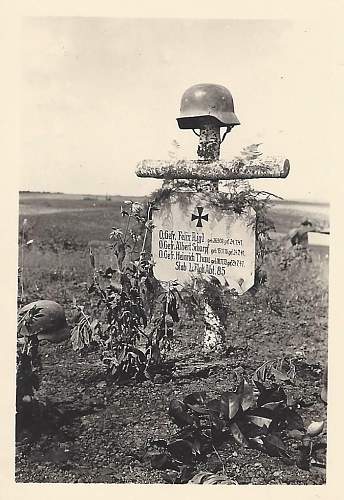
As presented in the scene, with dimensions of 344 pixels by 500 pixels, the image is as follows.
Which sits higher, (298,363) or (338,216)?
(338,216)

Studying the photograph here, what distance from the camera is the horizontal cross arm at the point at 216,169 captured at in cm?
329

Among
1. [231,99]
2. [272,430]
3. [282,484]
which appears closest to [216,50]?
[231,99]

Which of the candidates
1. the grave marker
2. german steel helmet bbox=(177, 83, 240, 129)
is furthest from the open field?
german steel helmet bbox=(177, 83, 240, 129)

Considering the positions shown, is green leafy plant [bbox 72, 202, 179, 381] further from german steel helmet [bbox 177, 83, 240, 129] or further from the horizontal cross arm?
german steel helmet [bbox 177, 83, 240, 129]

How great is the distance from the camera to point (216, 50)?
3.27 m

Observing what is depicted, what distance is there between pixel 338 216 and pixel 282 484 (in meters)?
1.18

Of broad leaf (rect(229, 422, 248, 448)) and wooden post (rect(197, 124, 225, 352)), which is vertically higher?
wooden post (rect(197, 124, 225, 352))

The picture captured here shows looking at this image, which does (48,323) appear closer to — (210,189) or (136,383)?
(136,383)

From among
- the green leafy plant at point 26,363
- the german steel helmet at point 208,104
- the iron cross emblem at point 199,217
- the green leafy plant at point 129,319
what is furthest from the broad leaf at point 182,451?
the german steel helmet at point 208,104

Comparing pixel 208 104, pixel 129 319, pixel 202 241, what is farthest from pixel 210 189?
pixel 129 319

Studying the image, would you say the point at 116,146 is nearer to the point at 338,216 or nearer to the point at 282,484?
the point at 338,216

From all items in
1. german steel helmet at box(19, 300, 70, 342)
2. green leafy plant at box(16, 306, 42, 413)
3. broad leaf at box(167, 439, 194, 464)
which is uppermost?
german steel helmet at box(19, 300, 70, 342)

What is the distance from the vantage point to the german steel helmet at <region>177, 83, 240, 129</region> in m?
3.26

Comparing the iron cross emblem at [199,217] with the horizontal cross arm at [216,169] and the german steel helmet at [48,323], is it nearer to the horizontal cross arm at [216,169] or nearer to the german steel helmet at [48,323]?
the horizontal cross arm at [216,169]
